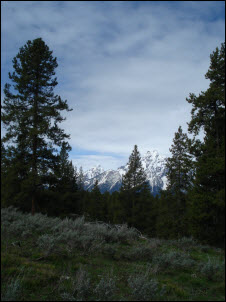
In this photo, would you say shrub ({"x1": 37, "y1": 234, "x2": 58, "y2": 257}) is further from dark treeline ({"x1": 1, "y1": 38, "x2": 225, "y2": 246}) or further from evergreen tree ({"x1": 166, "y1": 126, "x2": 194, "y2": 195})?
evergreen tree ({"x1": 166, "y1": 126, "x2": 194, "y2": 195})

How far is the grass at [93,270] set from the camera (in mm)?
2240

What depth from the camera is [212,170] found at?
2176 millimetres

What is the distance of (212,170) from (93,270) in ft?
14.2

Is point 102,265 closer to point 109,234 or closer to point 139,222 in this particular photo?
point 109,234

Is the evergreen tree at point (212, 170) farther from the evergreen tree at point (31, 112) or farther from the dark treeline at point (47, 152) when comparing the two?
the evergreen tree at point (31, 112)

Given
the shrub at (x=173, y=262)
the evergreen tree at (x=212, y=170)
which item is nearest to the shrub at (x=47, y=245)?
the shrub at (x=173, y=262)

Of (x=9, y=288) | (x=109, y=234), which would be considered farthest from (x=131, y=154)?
→ (x=9, y=288)

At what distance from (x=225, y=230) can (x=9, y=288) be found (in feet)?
11.5

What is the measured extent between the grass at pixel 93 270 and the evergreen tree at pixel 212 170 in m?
0.25

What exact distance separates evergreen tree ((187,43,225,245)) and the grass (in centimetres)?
25

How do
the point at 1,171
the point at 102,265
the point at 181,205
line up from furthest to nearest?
the point at 181,205 < the point at 102,265 < the point at 1,171

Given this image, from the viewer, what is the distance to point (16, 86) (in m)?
4.46

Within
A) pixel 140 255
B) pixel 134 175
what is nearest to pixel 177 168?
pixel 134 175

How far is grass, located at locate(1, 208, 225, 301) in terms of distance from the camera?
7.35ft
